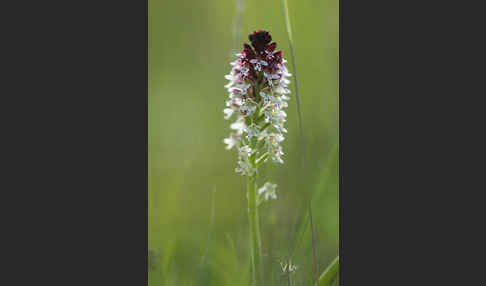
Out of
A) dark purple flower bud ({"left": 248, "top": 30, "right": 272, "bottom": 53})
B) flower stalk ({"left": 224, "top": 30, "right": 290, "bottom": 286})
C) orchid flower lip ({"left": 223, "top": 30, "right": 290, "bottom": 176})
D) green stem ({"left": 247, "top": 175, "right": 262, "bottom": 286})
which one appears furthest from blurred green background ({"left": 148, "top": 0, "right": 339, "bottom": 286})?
dark purple flower bud ({"left": 248, "top": 30, "right": 272, "bottom": 53})

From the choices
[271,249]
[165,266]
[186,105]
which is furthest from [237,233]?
[186,105]

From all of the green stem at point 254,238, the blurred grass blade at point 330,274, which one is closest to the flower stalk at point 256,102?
the green stem at point 254,238

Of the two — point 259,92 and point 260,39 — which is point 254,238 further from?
point 260,39

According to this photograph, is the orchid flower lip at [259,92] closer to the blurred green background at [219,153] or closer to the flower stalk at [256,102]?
the flower stalk at [256,102]

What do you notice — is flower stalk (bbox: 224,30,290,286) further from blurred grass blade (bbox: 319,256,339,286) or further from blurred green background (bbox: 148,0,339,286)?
blurred grass blade (bbox: 319,256,339,286)

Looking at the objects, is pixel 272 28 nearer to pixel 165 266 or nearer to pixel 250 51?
pixel 250 51

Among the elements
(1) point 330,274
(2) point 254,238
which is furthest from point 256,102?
(1) point 330,274
